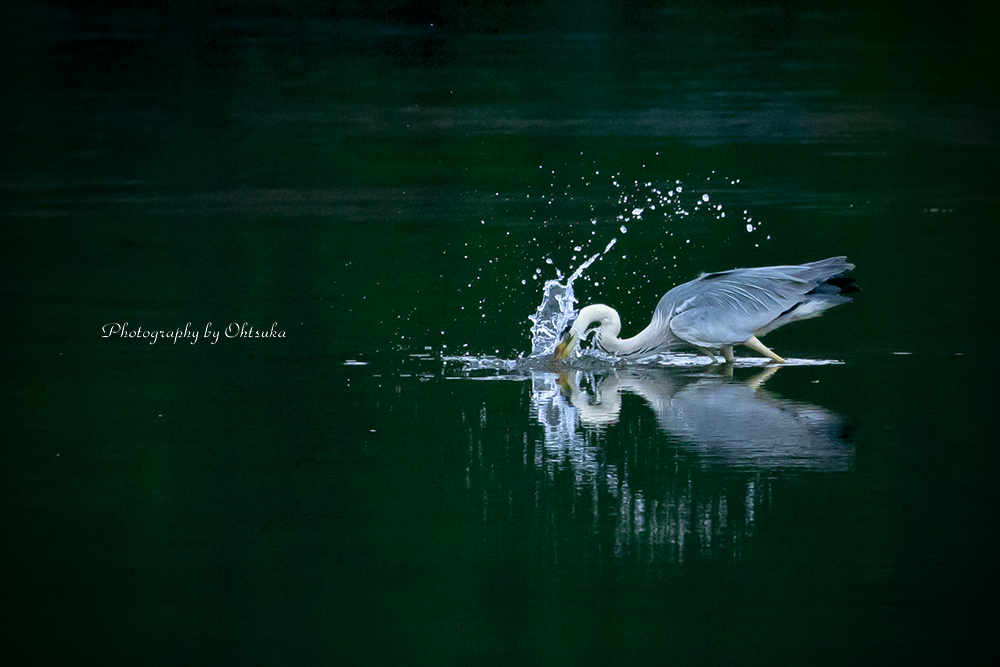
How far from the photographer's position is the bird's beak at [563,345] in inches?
371

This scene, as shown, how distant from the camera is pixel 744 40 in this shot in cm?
2156

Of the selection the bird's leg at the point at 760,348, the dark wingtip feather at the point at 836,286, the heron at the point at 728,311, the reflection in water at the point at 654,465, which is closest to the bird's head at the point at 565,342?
A: the heron at the point at 728,311

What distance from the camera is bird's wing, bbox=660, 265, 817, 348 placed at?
9109 mm

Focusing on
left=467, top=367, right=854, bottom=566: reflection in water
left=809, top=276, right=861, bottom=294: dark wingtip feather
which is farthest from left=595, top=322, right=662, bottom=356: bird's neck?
left=809, top=276, right=861, bottom=294: dark wingtip feather

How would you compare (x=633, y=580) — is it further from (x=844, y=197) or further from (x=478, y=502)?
(x=844, y=197)

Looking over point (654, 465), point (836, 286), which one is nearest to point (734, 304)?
point (836, 286)

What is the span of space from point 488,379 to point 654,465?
2.05 meters

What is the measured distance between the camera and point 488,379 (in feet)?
28.9

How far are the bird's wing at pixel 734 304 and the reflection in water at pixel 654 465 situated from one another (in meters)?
0.41

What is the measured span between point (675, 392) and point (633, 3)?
618 inches

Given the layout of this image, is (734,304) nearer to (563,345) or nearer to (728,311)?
(728,311)

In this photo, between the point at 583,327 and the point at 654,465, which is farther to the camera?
the point at 583,327

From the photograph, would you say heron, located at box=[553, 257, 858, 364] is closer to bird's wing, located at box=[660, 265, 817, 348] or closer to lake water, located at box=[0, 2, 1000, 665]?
bird's wing, located at box=[660, 265, 817, 348]

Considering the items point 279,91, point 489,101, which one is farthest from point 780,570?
point 279,91
